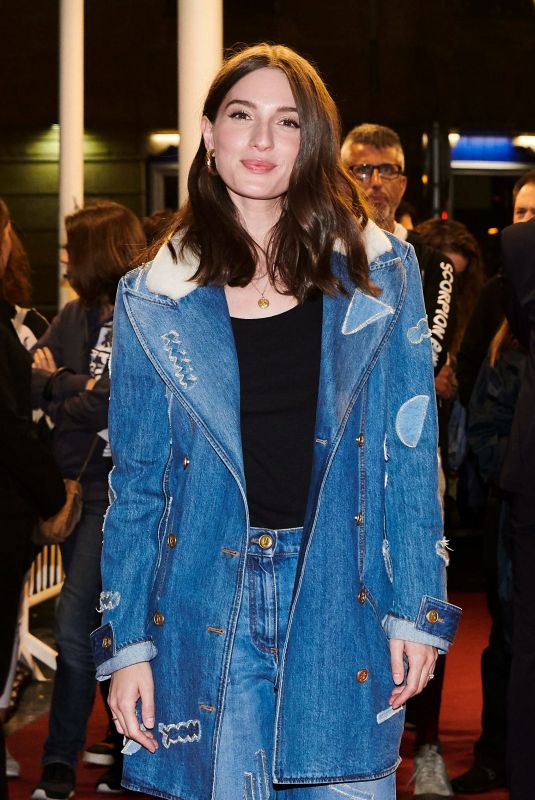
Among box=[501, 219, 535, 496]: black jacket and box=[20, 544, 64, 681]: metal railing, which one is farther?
box=[20, 544, 64, 681]: metal railing

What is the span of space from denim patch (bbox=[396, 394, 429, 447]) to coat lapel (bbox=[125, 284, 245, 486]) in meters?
0.28

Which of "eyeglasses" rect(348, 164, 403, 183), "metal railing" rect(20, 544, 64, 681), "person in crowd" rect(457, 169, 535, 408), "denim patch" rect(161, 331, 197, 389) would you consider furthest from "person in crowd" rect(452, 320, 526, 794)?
"denim patch" rect(161, 331, 197, 389)

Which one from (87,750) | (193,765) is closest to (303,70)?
(193,765)

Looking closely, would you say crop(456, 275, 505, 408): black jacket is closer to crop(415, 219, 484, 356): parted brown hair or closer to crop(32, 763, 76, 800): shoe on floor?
crop(415, 219, 484, 356): parted brown hair

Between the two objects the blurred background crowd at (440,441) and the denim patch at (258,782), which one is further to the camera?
the blurred background crowd at (440,441)

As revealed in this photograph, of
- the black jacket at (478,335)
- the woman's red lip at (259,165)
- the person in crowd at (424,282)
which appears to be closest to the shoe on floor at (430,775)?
the person in crowd at (424,282)

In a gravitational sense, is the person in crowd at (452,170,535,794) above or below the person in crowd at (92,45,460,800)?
below

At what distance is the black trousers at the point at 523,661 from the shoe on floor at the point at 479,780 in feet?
3.39

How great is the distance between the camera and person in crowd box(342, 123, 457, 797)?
15.6ft

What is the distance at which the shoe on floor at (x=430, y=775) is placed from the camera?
15.5 feet

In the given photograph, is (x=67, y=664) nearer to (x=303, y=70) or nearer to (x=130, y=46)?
(x=303, y=70)

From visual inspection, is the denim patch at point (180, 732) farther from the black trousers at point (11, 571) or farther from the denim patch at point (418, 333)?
the black trousers at point (11, 571)

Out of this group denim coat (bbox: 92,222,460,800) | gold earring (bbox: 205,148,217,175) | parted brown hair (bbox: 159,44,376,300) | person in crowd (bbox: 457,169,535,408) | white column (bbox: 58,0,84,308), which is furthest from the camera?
white column (bbox: 58,0,84,308)

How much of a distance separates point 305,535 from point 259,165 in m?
0.69
